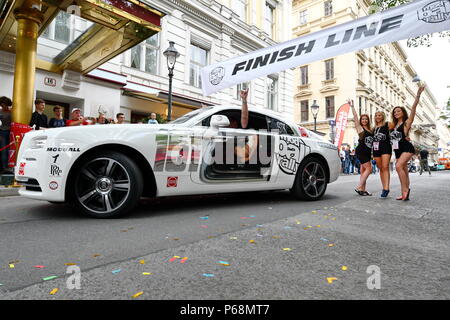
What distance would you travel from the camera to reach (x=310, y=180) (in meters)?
4.31

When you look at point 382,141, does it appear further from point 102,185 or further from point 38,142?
point 38,142

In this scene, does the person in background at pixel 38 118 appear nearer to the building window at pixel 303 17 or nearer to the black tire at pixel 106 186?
the black tire at pixel 106 186

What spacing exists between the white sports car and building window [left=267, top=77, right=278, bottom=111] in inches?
550

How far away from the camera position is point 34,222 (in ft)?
8.60

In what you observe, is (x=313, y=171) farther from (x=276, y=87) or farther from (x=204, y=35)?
(x=276, y=87)

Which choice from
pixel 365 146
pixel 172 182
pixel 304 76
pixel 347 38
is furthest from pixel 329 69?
pixel 172 182

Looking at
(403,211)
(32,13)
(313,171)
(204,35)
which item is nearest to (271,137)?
(313,171)

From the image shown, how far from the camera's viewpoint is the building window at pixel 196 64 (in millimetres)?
13336

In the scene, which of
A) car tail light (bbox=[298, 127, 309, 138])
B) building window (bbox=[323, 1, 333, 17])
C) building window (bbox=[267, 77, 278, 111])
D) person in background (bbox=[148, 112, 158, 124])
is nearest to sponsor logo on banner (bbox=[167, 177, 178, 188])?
car tail light (bbox=[298, 127, 309, 138])

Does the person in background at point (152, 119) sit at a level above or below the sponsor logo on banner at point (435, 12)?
below

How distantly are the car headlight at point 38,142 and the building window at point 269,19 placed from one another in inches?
692

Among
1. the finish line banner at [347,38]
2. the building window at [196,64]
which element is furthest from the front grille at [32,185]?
the building window at [196,64]

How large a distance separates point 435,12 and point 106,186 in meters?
5.42

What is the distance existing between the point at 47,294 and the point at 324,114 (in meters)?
32.7
